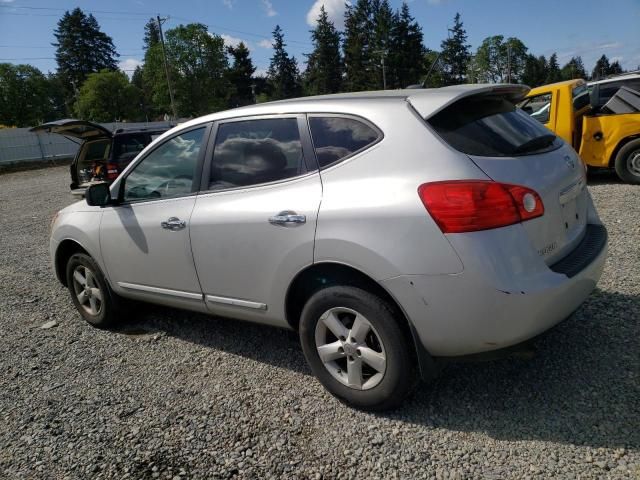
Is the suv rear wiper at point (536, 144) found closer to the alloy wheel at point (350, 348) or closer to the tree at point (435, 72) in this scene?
the alloy wheel at point (350, 348)

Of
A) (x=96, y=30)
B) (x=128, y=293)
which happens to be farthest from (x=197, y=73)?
(x=128, y=293)

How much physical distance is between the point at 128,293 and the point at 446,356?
8.88 feet

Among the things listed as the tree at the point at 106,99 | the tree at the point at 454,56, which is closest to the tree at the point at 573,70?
the tree at the point at 454,56

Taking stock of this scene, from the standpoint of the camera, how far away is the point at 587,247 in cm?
278

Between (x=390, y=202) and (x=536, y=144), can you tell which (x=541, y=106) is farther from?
(x=390, y=202)

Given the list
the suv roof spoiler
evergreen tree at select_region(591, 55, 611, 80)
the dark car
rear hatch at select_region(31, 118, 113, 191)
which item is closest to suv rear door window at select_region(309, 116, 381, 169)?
the suv roof spoiler

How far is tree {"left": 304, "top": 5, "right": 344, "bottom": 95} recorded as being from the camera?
283ft

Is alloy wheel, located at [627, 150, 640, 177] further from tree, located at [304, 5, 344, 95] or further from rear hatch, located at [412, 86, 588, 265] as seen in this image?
tree, located at [304, 5, 344, 95]

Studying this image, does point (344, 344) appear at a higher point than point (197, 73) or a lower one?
lower

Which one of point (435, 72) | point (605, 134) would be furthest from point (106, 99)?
point (605, 134)

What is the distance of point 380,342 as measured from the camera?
8.34ft

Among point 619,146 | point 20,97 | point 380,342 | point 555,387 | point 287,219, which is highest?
point 20,97

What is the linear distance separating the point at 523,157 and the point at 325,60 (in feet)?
294

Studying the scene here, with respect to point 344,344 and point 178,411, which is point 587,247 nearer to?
point 344,344
